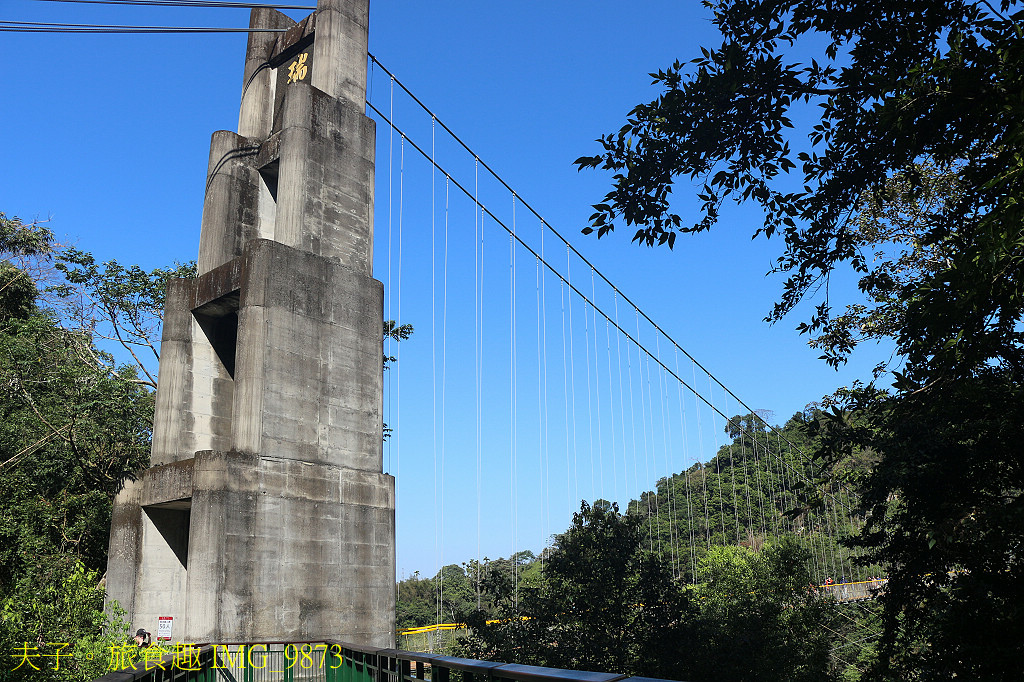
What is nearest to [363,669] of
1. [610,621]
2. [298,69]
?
[610,621]

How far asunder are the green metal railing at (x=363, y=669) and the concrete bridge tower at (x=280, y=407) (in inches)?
68.0

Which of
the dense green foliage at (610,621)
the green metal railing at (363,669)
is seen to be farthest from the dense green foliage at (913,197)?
the dense green foliage at (610,621)

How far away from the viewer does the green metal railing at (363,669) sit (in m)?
3.04

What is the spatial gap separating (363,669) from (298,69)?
16.0 metres

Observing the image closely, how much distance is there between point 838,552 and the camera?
54938 millimetres

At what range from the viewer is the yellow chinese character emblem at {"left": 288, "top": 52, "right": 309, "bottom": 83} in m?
18.7

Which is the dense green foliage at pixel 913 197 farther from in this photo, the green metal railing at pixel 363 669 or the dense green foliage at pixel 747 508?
the dense green foliage at pixel 747 508

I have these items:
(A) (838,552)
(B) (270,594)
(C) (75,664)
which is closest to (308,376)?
(B) (270,594)

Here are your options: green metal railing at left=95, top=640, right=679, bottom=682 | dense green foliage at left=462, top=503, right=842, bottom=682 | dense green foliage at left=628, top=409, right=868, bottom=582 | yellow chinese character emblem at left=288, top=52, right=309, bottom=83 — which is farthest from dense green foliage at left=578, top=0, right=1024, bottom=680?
dense green foliage at left=628, top=409, right=868, bottom=582

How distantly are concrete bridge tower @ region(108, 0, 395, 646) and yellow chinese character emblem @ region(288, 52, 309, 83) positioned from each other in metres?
0.24

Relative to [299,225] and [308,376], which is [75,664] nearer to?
[308,376]

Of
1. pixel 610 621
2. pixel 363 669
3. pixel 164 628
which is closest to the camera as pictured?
pixel 363 669

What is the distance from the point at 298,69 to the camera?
18.9 meters

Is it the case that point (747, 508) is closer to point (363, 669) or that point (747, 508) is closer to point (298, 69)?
point (298, 69)
